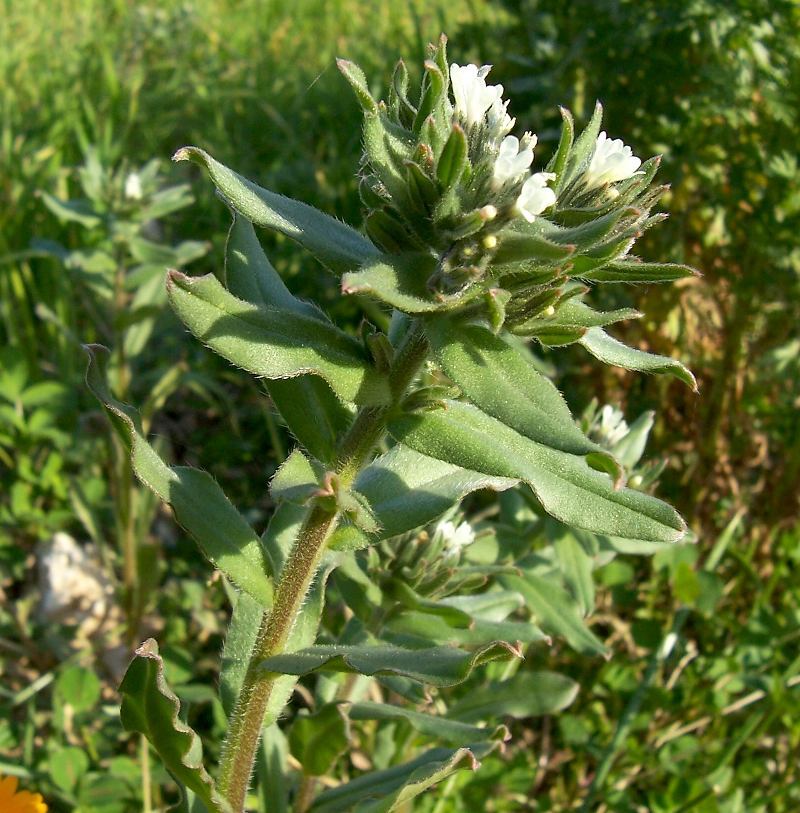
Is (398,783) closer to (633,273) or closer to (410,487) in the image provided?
(410,487)

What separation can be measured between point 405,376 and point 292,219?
321 millimetres

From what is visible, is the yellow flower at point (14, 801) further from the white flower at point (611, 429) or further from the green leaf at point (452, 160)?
the white flower at point (611, 429)

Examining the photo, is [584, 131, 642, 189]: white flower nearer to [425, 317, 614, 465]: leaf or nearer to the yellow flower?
[425, 317, 614, 465]: leaf

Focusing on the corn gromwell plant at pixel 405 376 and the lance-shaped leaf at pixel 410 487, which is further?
the lance-shaped leaf at pixel 410 487

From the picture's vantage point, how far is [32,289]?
381cm

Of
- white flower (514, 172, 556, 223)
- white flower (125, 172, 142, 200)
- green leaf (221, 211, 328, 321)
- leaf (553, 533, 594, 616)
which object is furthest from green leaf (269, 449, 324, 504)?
white flower (125, 172, 142, 200)

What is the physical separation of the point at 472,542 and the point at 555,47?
2.65 metres

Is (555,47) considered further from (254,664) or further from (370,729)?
(254,664)

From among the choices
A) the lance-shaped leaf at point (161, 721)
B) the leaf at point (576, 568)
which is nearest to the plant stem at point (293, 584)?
the lance-shaped leaf at point (161, 721)

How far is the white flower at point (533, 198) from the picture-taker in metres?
1.34

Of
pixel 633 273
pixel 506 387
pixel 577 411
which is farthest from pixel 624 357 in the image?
pixel 577 411

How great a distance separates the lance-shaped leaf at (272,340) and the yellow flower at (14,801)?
897mm

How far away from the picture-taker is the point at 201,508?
1.69 m

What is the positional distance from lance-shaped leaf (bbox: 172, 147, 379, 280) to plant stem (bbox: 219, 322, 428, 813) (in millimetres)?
164
